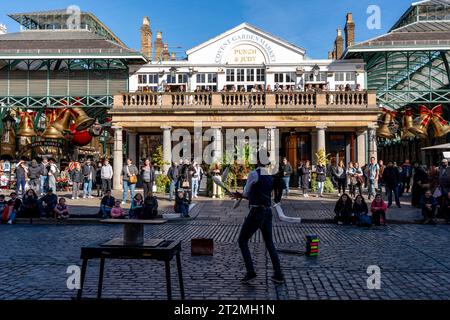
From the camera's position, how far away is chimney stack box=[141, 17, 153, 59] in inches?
1281

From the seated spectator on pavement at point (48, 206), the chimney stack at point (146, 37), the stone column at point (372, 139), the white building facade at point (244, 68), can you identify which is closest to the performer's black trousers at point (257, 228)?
the seated spectator on pavement at point (48, 206)

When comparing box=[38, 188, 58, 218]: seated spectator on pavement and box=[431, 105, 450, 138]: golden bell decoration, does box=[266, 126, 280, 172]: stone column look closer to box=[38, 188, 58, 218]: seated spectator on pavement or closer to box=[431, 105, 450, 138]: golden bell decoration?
box=[431, 105, 450, 138]: golden bell decoration

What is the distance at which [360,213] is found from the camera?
44.4ft

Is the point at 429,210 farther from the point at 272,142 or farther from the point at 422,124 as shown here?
the point at 422,124

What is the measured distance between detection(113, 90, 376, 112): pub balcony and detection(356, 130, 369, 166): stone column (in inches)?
91.5

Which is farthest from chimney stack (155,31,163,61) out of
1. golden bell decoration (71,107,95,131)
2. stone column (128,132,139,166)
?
stone column (128,132,139,166)

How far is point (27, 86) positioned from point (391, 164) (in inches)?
954

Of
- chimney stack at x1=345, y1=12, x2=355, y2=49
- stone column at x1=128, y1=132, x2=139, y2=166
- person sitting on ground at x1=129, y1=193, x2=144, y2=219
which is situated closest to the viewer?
person sitting on ground at x1=129, y1=193, x2=144, y2=219

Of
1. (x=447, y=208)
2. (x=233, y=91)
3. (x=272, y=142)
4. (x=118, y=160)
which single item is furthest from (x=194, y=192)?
(x=447, y=208)

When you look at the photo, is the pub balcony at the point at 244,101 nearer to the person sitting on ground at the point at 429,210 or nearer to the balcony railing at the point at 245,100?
the balcony railing at the point at 245,100

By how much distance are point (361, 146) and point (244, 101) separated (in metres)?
7.80

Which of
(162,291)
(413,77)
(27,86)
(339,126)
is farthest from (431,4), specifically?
(162,291)

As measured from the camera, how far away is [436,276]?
6.92 meters

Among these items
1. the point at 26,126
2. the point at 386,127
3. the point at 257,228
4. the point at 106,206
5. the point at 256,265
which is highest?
the point at 26,126
